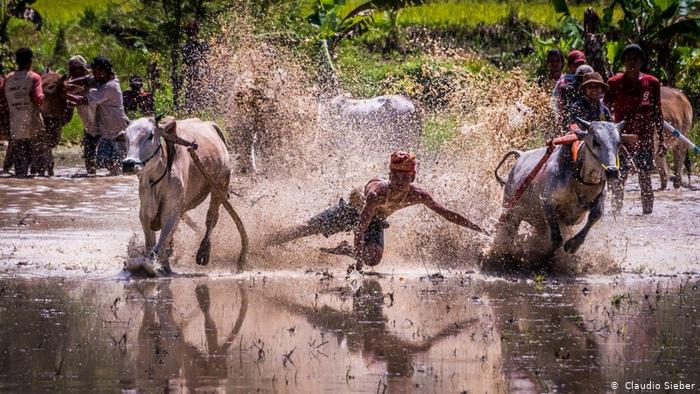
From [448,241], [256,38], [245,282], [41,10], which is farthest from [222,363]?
[41,10]

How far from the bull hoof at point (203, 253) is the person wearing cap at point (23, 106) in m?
7.36

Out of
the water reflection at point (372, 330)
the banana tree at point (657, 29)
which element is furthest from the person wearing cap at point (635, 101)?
the banana tree at point (657, 29)

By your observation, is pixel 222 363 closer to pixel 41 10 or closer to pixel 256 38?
pixel 256 38

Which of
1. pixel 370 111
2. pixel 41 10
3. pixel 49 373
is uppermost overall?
pixel 41 10

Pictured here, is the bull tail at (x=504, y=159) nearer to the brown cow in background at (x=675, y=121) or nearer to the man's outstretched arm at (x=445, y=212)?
the man's outstretched arm at (x=445, y=212)

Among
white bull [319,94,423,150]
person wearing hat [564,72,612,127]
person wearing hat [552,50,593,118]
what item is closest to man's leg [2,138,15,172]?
white bull [319,94,423,150]

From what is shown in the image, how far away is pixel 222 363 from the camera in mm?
7328

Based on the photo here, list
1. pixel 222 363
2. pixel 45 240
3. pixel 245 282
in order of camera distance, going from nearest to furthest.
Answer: pixel 222 363 → pixel 245 282 → pixel 45 240

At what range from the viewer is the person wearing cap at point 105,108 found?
1741 centimetres

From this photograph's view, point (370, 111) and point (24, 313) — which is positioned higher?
point (370, 111)

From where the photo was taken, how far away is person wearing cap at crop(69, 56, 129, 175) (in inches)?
685

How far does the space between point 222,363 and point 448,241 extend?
4.53 meters

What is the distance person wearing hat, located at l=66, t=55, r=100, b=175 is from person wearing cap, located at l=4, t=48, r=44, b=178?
0.46m

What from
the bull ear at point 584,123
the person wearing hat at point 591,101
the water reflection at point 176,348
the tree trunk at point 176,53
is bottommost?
the water reflection at point 176,348
